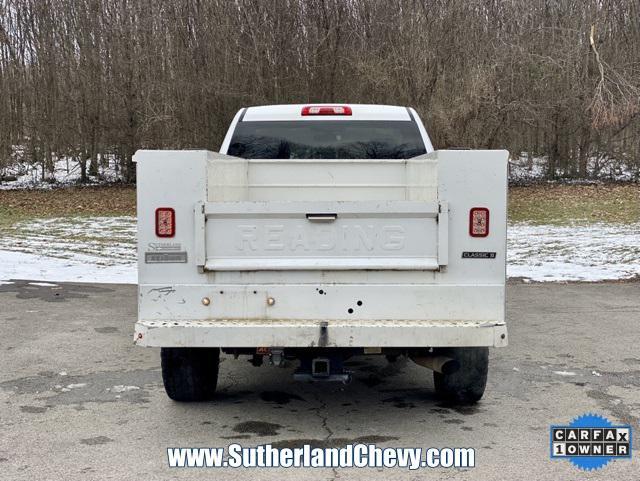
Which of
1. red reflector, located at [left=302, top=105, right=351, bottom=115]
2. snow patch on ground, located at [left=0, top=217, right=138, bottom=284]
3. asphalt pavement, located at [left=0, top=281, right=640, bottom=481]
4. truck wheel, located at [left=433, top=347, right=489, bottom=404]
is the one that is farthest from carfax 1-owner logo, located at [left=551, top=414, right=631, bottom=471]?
snow patch on ground, located at [left=0, top=217, right=138, bottom=284]

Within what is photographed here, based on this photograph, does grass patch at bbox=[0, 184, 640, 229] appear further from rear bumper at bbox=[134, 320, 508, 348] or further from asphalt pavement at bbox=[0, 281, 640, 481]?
rear bumper at bbox=[134, 320, 508, 348]

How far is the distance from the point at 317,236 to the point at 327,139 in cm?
283

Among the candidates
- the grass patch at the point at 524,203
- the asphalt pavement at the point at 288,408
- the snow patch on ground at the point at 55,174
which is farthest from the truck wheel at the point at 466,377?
the snow patch on ground at the point at 55,174

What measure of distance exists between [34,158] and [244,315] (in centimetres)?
2759

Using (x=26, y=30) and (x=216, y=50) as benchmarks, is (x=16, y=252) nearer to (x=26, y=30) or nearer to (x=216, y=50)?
(x=216, y=50)

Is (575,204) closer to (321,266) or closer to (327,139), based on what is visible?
(327,139)

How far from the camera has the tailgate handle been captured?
479cm

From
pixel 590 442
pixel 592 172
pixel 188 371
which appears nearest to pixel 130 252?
pixel 188 371

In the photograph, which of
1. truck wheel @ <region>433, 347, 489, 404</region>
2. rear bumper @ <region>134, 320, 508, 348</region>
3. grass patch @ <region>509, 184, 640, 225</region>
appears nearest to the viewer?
rear bumper @ <region>134, 320, 508, 348</region>

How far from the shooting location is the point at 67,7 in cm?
3011

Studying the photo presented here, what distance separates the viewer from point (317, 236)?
480 centimetres

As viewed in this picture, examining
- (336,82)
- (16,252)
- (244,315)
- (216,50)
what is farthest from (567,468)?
(216,50)

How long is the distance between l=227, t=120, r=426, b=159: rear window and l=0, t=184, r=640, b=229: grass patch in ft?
40.2

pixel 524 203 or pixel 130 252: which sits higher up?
pixel 524 203
